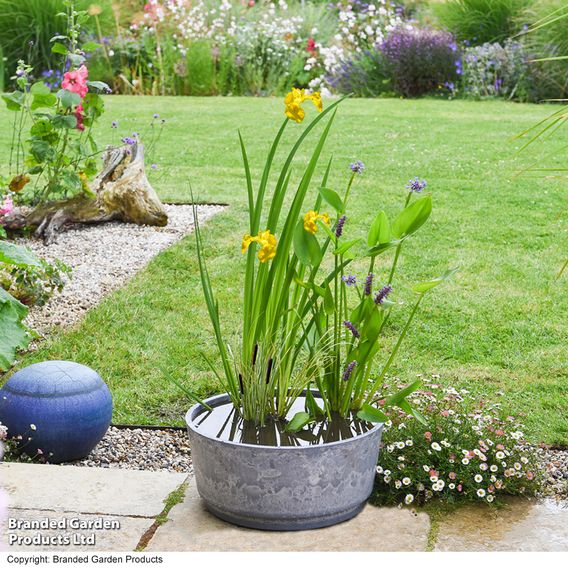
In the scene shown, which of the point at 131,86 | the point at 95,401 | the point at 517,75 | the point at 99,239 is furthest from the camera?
the point at 131,86

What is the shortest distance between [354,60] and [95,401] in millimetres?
10382

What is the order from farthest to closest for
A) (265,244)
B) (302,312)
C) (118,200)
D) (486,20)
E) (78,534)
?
1. (486,20)
2. (118,200)
3. (302,312)
4. (265,244)
5. (78,534)

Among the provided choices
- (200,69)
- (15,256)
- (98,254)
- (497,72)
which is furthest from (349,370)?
(200,69)

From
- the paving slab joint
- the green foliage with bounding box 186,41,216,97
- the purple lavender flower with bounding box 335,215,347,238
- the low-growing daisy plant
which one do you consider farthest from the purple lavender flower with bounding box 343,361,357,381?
the green foliage with bounding box 186,41,216,97

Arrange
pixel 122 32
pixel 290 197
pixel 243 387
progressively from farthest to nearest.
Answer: pixel 122 32
pixel 290 197
pixel 243 387

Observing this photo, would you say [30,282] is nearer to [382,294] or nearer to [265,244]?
[265,244]

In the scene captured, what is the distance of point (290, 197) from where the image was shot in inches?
281

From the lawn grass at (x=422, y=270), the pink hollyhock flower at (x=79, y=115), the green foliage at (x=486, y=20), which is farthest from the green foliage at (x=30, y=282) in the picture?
the green foliage at (x=486, y=20)

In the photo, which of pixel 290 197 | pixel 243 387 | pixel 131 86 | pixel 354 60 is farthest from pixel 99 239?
pixel 354 60

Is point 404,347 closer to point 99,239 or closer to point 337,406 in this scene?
point 337,406

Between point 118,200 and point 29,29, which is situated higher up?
point 29,29

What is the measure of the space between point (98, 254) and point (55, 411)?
261 cm

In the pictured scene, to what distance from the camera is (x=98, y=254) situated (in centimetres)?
579

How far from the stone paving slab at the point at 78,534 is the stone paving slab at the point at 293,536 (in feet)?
0.22
